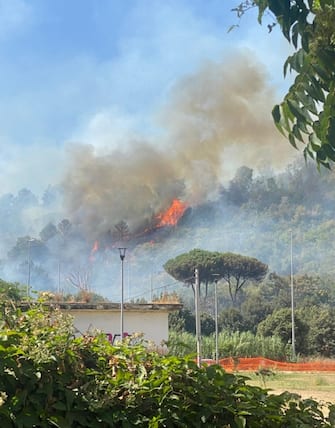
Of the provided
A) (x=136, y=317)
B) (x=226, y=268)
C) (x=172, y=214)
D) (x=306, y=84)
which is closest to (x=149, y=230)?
(x=172, y=214)

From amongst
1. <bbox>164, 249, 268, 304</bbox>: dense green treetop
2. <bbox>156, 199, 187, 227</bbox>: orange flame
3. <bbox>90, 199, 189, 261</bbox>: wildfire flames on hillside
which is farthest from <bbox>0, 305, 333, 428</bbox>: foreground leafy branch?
<bbox>156, 199, 187, 227</bbox>: orange flame

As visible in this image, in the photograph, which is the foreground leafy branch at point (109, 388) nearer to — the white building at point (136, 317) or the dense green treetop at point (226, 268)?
the white building at point (136, 317)

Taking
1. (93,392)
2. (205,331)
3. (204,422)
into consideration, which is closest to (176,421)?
(204,422)

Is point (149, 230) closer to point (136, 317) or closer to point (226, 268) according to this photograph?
point (226, 268)

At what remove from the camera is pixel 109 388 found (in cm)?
159

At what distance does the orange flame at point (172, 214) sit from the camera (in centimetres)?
8156

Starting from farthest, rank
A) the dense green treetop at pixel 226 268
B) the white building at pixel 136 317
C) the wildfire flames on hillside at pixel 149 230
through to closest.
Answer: the wildfire flames on hillside at pixel 149 230
the dense green treetop at pixel 226 268
the white building at pixel 136 317

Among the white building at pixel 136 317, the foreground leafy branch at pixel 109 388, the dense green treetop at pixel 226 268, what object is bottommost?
the foreground leafy branch at pixel 109 388

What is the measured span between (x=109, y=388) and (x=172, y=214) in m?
81.6

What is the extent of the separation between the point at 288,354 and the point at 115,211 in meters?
51.0

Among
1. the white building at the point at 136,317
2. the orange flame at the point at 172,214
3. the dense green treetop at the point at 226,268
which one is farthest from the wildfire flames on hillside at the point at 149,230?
the white building at the point at 136,317

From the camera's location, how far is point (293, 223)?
7500 cm

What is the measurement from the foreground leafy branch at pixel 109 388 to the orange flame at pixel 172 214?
78.9 m

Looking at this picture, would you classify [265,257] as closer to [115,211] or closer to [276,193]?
[276,193]
